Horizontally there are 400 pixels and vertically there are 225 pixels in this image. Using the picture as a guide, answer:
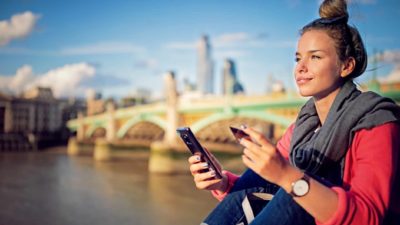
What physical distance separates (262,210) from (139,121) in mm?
9826

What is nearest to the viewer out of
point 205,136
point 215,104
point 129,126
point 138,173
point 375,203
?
point 375,203

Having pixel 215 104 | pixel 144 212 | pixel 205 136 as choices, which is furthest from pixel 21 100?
pixel 144 212

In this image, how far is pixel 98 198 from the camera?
16.5ft

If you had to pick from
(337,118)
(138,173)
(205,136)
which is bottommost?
(138,173)

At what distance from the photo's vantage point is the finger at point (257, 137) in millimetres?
379

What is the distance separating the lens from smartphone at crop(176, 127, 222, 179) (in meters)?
0.50

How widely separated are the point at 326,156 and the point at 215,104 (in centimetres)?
689

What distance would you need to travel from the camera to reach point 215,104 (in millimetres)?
7348

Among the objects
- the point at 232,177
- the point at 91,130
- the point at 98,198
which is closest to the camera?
the point at 232,177

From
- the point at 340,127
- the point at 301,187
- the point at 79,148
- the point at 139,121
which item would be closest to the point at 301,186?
the point at 301,187

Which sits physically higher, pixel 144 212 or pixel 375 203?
pixel 375 203

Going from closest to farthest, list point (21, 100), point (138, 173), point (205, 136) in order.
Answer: point (138, 173) → point (205, 136) → point (21, 100)

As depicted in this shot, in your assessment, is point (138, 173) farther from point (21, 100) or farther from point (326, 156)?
point (21, 100)

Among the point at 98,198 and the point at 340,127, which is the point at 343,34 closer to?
the point at 340,127
